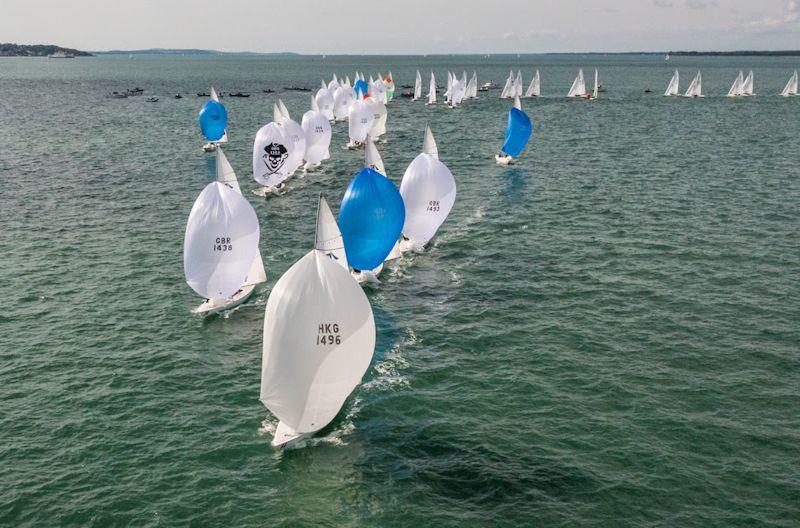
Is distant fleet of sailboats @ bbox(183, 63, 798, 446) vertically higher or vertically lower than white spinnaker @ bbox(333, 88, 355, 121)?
lower

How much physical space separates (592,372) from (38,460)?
79.7 ft

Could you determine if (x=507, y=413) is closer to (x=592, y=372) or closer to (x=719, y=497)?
(x=592, y=372)

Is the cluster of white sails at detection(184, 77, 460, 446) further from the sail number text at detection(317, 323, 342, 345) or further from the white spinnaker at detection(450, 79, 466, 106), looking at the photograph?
the white spinnaker at detection(450, 79, 466, 106)

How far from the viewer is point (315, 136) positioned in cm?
7625

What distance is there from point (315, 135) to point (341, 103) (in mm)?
45385

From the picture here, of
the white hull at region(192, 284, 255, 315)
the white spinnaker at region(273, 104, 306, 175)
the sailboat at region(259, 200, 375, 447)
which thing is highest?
the white spinnaker at region(273, 104, 306, 175)

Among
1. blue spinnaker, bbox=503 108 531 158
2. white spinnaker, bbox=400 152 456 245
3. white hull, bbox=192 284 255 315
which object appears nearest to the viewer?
white hull, bbox=192 284 255 315

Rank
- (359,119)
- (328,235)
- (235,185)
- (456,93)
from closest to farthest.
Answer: (328,235), (235,185), (359,119), (456,93)

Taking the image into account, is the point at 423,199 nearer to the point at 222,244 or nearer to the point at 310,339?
the point at 222,244

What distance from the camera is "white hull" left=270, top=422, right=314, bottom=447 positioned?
82.5 feet

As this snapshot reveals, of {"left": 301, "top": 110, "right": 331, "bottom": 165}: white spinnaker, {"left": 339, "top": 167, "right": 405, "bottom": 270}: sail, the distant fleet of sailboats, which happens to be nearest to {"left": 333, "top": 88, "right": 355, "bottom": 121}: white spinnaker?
{"left": 301, "top": 110, "right": 331, "bottom": 165}: white spinnaker

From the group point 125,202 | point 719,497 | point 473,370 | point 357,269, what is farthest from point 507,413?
point 125,202

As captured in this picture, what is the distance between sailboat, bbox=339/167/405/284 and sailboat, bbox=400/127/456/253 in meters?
5.66

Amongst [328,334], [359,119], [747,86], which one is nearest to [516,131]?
[359,119]
